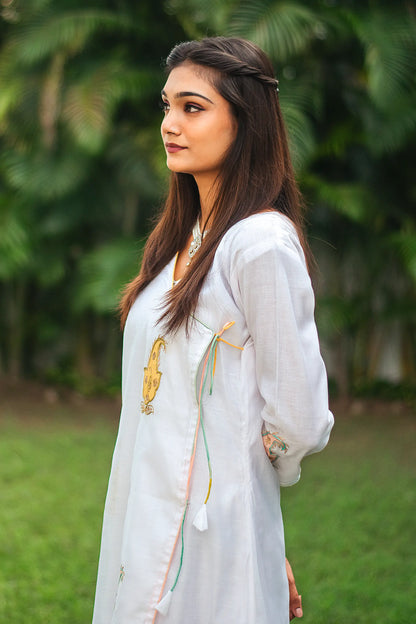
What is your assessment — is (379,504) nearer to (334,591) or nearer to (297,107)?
(334,591)

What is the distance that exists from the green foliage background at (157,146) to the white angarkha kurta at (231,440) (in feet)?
12.9

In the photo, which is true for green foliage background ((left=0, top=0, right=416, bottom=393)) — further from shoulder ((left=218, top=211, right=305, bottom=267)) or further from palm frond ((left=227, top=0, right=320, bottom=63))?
shoulder ((left=218, top=211, right=305, bottom=267))

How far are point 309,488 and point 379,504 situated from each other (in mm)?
→ 487

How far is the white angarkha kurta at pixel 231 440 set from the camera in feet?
4.65

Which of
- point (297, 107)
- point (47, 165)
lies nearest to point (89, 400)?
point (47, 165)

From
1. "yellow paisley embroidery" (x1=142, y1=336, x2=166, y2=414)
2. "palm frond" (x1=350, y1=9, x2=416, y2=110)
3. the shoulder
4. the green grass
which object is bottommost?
the green grass

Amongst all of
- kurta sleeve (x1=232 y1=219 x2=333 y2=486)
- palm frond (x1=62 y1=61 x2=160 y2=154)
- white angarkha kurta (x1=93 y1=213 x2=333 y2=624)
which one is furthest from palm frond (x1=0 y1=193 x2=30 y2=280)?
kurta sleeve (x1=232 y1=219 x2=333 y2=486)

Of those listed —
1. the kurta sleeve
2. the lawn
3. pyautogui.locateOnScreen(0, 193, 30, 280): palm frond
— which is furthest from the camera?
pyautogui.locateOnScreen(0, 193, 30, 280): palm frond

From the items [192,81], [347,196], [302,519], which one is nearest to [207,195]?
[192,81]

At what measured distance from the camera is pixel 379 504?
437 centimetres

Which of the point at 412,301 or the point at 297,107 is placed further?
the point at 412,301

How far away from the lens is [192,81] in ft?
5.13

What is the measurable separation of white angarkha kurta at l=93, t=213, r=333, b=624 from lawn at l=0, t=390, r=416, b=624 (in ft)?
5.89

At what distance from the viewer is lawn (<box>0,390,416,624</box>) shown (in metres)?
3.25
